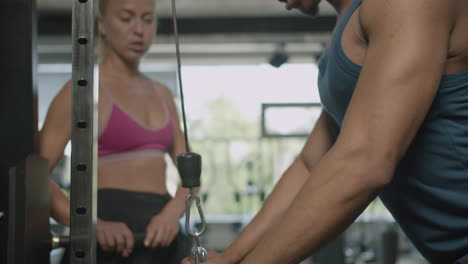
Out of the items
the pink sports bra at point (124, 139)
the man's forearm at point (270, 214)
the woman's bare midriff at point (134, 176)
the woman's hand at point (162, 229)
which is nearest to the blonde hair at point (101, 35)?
the pink sports bra at point (124, 139)

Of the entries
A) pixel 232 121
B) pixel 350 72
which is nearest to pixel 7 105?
pixel 350 72

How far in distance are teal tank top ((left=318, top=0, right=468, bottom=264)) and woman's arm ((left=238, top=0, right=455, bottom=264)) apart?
80 mm

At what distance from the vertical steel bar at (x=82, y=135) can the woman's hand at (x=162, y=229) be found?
54 centimetres

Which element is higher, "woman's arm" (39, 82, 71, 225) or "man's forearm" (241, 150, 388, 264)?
"man's forearm" (241, 150, 388, 264)

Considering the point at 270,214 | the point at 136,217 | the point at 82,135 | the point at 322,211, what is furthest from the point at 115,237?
the point at 322,211

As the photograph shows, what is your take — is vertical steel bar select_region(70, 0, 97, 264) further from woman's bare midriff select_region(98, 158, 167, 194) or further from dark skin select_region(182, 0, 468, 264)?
woman's bare midriff select_region(98, 158, 167, 194)

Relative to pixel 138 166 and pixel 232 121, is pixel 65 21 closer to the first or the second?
pixel 232 121

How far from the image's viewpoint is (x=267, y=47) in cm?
609

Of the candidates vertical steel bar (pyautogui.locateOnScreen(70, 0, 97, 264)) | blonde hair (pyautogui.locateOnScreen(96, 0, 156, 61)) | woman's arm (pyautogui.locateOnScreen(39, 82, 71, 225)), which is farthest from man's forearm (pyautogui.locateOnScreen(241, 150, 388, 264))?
blonde hair (pyautogui.locateOnScreen(96, 0, 156, 61))

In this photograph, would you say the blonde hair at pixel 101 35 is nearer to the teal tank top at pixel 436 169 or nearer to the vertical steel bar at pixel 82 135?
the vertical steel bar at pixel 82 135

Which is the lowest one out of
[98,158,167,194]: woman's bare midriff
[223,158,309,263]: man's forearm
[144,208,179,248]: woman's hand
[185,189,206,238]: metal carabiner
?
[144,208,179,248]: woman's hand

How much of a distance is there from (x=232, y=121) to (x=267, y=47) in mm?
1357

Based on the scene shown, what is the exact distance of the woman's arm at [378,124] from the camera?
647 mm

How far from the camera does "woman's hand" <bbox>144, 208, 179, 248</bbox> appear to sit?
131cm
